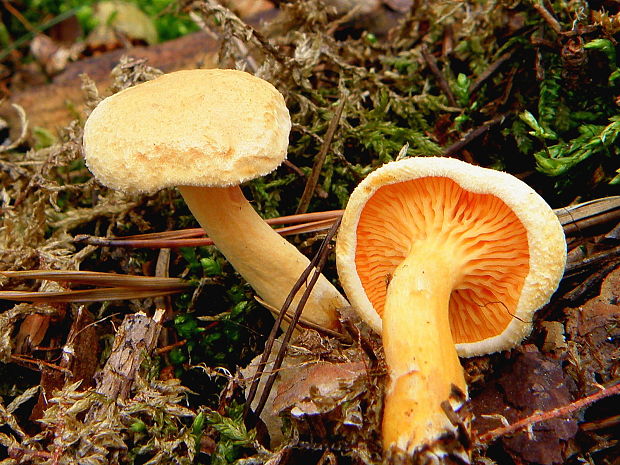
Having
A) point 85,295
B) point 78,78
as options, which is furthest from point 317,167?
point 78,78

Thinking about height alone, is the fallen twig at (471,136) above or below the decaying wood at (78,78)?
above

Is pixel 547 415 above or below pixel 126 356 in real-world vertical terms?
above

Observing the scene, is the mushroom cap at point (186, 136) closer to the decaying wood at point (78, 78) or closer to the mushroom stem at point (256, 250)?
the mushroom stem at point (256, 250)

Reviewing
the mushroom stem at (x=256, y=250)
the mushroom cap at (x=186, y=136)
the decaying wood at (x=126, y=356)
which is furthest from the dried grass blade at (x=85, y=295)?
the mushroom cap at (x=186, y=136)

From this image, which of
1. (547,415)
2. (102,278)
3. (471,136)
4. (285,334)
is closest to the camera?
(547,415)

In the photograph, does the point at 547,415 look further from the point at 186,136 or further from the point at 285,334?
the point at 186,136

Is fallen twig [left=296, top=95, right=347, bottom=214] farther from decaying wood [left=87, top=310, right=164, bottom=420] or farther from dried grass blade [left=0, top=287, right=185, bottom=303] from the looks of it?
decaying wood [left=87, top=310, right=164, bottom=420]
